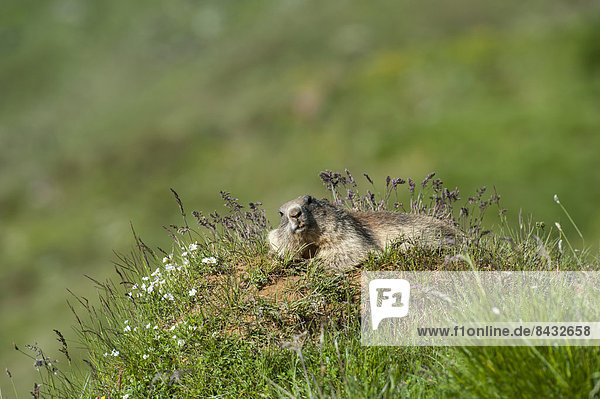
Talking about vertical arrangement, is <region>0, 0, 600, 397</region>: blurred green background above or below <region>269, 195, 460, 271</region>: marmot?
above

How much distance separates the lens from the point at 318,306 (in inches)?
254

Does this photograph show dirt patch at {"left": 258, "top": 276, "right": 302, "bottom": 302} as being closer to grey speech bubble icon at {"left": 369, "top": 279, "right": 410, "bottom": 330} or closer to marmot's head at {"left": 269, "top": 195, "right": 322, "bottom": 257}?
marmot's head at {"left": 269, "top": 195, "right": 322, "bottom": 257}

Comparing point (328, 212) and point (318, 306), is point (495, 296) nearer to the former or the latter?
point (318, 306)

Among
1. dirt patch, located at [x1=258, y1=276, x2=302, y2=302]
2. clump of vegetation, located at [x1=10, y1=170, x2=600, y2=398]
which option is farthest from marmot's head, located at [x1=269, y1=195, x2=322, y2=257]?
dirt patch, located at [x1=258, y1=276, x2=302, y2=302]

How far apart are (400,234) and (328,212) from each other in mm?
1136

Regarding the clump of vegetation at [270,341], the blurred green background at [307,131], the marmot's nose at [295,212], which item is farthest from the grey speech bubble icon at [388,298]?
the blurred green background at [307,131]

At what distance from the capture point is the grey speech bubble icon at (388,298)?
6.16m

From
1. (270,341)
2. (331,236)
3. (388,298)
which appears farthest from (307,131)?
(270,341)

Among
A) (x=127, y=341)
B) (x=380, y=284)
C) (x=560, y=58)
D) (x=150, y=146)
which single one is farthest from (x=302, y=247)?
(x=150, y=146)

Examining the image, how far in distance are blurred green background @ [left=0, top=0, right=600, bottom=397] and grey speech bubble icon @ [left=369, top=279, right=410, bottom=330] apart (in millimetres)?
17424

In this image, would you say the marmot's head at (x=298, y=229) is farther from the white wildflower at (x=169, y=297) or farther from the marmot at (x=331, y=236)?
the white wildflower at (x=169, y=297)

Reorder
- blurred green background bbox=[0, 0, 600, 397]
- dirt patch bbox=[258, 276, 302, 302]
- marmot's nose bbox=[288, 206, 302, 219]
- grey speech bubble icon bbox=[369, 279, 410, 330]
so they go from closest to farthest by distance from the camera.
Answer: grey speech bubble icon bbox=[369, 279, 410, 330] < dirt patch bbox=[258, 276, 302, 302] < marmot's nose bbox=[288, 206, 302, 219] < blurred green background bbox=[0, 0, 600, 397]

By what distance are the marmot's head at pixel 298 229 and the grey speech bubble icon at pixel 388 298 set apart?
3.51ft

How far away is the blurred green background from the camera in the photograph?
31391 millimetres
